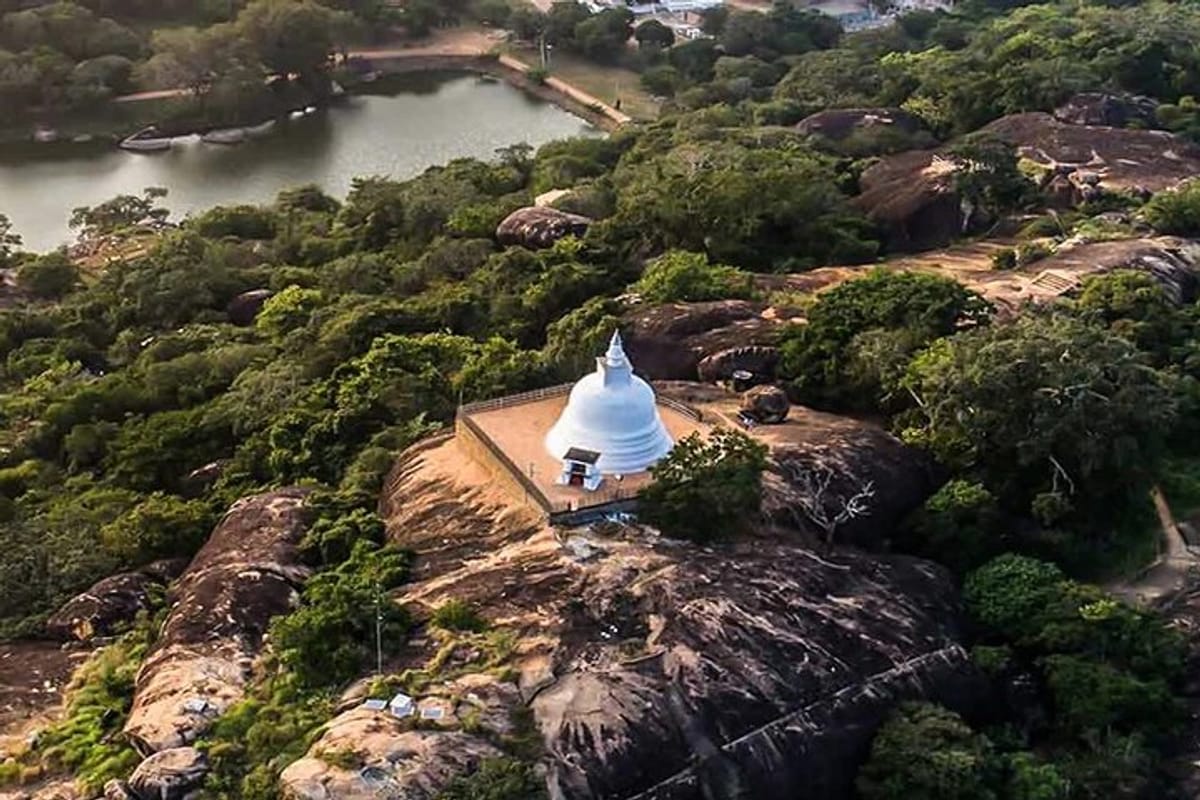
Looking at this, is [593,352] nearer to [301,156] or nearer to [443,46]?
[301,156]

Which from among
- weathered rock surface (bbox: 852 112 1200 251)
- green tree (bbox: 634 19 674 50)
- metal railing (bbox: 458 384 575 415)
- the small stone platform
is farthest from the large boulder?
green tree (bbox: 634 19 674 50)

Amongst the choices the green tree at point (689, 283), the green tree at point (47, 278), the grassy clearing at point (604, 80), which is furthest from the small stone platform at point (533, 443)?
the grassy clearing at point (604, 80)

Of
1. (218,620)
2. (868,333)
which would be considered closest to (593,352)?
(868,333)

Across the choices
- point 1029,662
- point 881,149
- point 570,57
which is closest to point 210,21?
point 570,57

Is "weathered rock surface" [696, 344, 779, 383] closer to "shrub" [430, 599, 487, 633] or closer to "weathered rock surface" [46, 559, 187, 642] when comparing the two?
"shrub" [430, 599, 487, 633]

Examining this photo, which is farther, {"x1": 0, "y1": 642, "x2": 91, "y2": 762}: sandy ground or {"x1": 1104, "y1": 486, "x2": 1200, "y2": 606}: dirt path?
{"x1": 1104, "y1": 486, "x2": 1200, "y2": 606}: dirt path

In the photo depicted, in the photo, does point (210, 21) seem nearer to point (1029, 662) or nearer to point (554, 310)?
point (554, 310)

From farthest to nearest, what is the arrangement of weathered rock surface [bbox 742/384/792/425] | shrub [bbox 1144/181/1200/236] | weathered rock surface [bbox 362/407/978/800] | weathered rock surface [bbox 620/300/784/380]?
shrub [bbox 1144/181/1200/236], weathered rock surface [bbox 620/300/784/380], weathered rock surface [bbox 742/384/792/425], weathered rock surface [bbox 362/407/978/800]

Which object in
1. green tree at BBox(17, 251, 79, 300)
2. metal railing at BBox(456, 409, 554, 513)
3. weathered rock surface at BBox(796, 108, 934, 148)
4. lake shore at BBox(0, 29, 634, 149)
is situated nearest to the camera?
metal railing at BBox(456, 409, 554, 513)
